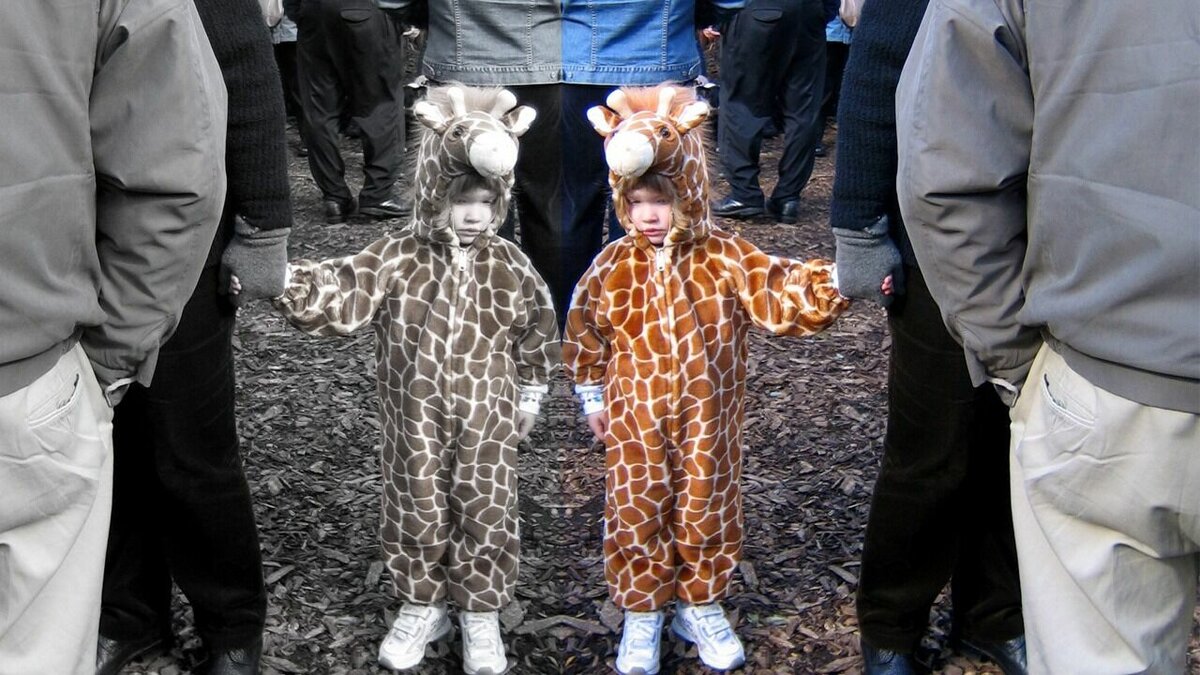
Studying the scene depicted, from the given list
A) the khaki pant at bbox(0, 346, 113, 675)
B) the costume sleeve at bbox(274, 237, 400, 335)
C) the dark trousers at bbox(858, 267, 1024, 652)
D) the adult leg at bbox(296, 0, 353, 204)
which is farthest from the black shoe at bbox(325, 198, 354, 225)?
the khaki pant at bbox(0, 346, 113, 675)

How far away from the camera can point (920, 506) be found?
3486 millimetres

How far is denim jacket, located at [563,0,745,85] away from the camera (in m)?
5.05

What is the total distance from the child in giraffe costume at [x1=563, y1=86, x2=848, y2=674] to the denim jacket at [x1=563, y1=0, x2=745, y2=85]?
1.42 metres

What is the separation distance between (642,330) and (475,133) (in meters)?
0.64

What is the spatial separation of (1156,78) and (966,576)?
1.77m

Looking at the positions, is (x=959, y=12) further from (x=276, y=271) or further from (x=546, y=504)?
(x=546, y=504)

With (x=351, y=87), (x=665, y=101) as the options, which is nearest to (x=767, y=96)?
(x=351, y=87)

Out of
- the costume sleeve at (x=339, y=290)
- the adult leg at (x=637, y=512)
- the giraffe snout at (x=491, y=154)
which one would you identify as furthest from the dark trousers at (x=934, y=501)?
the costume sleeve at (x=339, y=290)

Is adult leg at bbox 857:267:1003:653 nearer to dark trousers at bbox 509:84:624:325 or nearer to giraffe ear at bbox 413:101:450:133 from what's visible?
giraffe ear at bbox 413:101:450:133

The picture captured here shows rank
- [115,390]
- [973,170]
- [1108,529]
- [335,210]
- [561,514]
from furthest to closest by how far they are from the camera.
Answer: [335,210]
[561,514]
[115,390]
[973,170]
[1108,529]

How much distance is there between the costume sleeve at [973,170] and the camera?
105 inches

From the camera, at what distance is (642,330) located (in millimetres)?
3598

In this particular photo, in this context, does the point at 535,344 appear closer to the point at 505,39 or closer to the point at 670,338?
the point at 670,338

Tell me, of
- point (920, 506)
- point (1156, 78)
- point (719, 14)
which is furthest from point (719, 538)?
point (719, 14)
